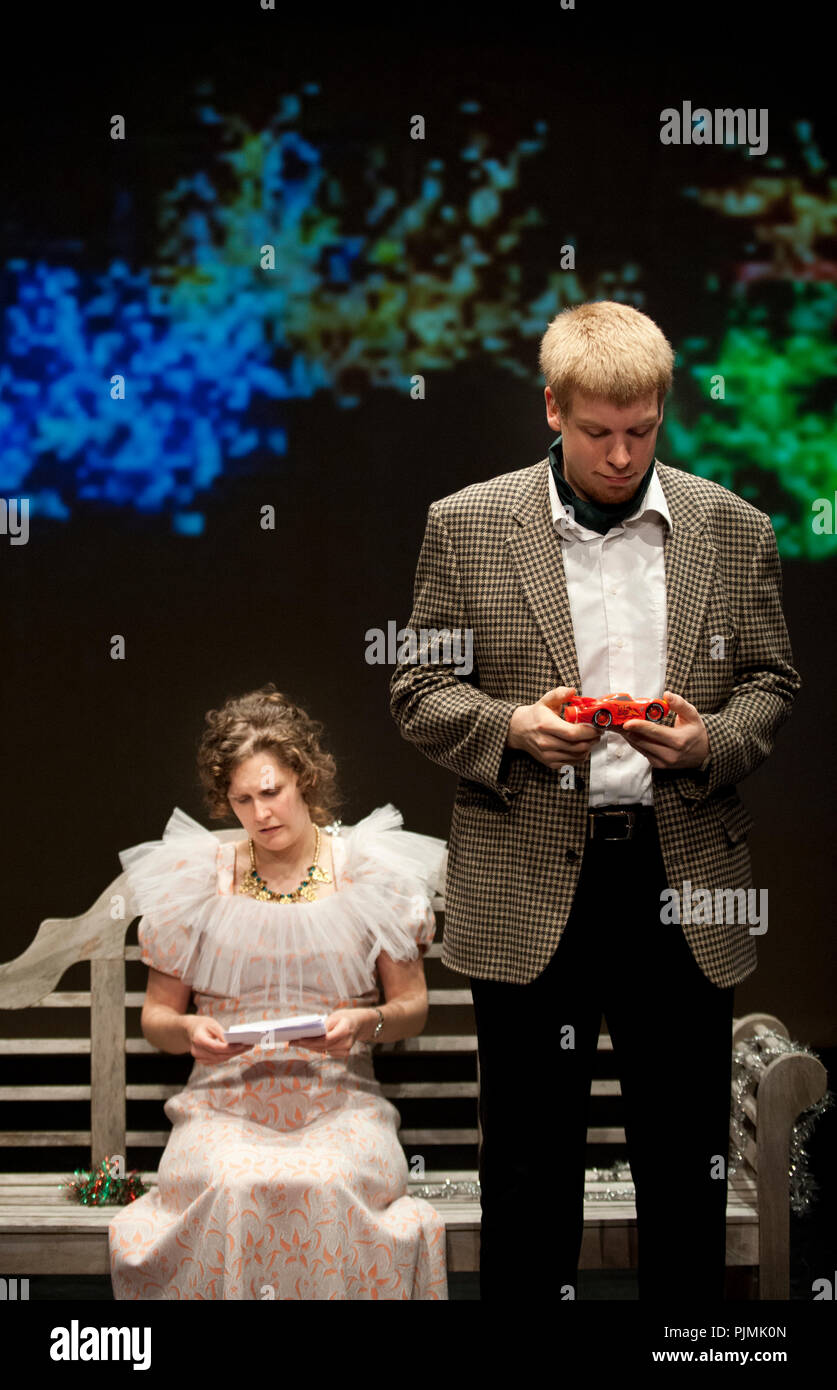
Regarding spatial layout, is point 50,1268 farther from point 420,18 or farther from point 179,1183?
point 420,18

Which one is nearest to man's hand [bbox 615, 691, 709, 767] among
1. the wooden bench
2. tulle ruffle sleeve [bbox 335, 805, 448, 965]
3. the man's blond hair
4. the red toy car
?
the red toy car

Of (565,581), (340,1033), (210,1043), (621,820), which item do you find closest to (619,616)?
(565,581)

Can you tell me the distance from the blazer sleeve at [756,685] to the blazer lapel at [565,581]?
0.11 m

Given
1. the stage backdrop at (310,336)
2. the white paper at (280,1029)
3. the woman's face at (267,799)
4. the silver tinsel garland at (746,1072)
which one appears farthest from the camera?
the stage backdrop at (310,336)

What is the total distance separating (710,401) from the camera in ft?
14.1

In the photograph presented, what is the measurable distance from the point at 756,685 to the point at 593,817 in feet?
1.29

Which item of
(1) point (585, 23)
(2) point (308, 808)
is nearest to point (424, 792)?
(2) point (308, 808)

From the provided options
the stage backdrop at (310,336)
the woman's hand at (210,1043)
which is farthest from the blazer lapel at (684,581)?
the stage backdrop at (310,336)

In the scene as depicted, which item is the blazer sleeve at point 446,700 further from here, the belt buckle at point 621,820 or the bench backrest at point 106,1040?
the bench backrest at point 106,1040

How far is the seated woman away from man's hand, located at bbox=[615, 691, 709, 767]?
99 centimetres

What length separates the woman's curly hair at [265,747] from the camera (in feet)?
10.3

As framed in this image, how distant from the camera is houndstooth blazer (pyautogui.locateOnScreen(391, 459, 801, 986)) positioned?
2.40 meters

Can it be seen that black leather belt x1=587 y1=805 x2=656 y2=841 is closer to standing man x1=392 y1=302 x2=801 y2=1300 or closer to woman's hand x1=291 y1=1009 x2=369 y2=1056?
standing man x1=392 y1=302 x2=801 y2=1300

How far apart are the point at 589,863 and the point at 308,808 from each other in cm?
98
